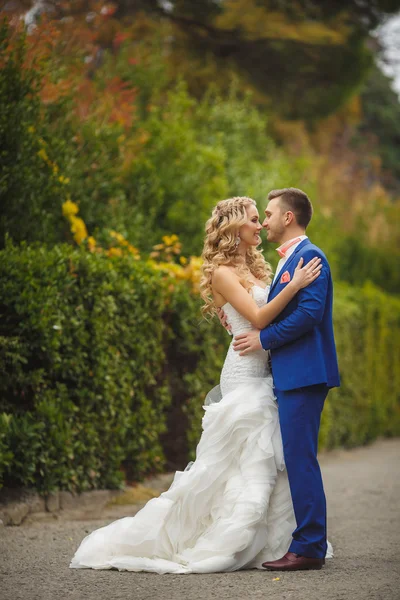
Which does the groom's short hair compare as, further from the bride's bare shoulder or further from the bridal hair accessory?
the bride's bare shoulder

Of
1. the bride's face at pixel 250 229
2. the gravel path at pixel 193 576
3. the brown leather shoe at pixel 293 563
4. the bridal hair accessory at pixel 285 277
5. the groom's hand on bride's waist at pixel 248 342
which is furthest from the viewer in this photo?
the bride's face at pixel 250 229

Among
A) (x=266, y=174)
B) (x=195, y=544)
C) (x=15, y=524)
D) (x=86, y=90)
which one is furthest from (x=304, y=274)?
(x=266, y=174)

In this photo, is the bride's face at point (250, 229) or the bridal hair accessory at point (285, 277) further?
the bride's face at point (250, 229)

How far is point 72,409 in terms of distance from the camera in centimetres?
648

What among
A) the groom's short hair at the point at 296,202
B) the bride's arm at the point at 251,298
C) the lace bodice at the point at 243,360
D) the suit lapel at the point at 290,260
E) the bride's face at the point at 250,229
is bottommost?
the lace bodice at the point at 243,360

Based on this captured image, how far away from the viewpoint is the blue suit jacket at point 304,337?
4.66m

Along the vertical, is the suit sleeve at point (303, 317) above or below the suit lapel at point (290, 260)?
below

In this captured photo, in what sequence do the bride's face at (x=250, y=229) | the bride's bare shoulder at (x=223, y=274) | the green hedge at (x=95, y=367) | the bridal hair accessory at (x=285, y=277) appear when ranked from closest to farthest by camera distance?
the bridal hair accessory at (x=285, y=277), the bride's bare shoulder at (x=223, y=274), the bride's face at (x=250, y=229), the green hedge at (x=95, y=367)

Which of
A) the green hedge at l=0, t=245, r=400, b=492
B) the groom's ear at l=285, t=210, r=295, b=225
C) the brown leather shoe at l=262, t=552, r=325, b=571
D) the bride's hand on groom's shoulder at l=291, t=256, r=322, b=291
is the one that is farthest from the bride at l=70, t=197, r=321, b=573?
the green hedge at l=0, t=245, r=400, b=492

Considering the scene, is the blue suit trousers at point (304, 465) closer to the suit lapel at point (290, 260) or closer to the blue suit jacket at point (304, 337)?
the blue suit jacket at point (304, 337)

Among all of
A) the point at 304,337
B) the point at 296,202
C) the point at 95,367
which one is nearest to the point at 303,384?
the point at 304,337

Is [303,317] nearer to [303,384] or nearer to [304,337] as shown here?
[304,337]

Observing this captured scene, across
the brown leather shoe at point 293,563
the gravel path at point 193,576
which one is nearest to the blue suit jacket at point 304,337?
the brown leather shoe at point 293,563

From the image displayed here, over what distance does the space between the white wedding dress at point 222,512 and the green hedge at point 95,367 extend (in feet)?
4.78
